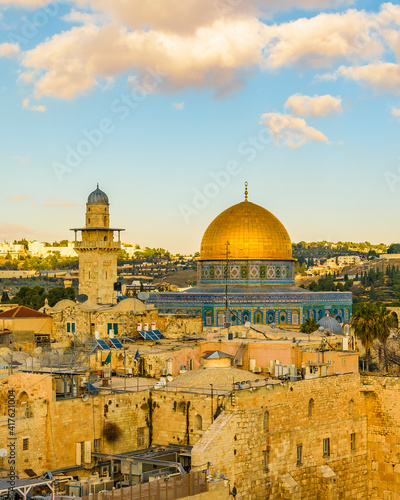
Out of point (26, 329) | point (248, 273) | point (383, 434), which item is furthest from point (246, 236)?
point (383, 434)

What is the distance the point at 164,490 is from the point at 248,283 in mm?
28434

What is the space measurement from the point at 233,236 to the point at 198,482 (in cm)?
2839

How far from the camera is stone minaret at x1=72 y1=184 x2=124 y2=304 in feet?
131

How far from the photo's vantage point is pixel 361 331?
3628 cm

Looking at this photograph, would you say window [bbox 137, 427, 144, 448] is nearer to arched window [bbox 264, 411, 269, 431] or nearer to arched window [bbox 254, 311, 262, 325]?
arched window [bbox 264, 411, 269, 431]

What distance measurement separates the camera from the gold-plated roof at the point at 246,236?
46.3 meters

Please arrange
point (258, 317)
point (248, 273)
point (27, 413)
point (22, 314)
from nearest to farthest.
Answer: point (27, 413) → point (22, 314) → point (258, 317) → point (248, 273)

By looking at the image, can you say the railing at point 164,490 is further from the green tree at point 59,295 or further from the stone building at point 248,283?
the green tree at point 59,295

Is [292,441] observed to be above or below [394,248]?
below

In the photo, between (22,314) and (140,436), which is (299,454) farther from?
(22,314)

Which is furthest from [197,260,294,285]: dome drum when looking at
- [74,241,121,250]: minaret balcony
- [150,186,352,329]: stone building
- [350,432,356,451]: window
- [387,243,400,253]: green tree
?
→ [387,243,400,253]: green tree

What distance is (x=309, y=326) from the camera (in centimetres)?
4091

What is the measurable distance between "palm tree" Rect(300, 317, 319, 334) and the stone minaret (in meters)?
7.96

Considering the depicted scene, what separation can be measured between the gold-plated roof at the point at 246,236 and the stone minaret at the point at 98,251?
7681 millimetres
